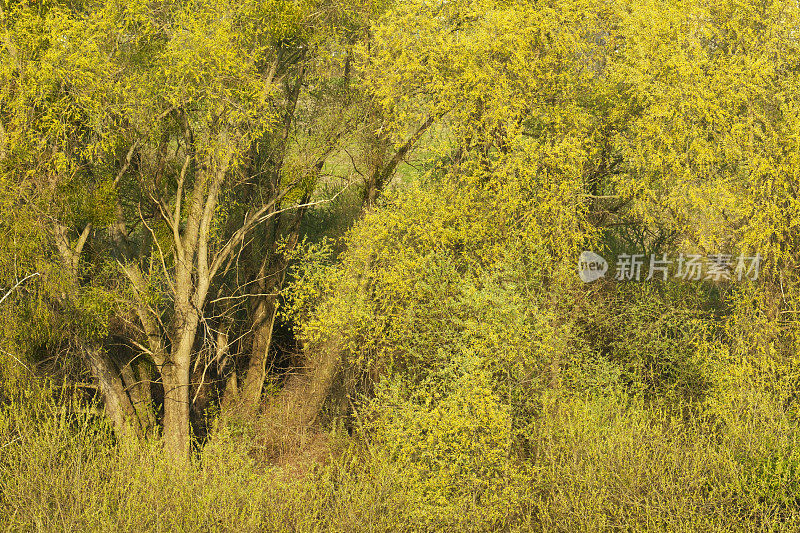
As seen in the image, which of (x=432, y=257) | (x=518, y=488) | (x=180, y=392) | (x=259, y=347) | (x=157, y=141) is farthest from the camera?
(x=259, y=347)

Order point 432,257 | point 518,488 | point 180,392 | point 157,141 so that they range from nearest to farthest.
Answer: point 518,488 < point 432,257 < point 157,141 < point 180,392

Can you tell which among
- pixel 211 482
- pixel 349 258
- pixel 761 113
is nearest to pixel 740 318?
pixel 761 113

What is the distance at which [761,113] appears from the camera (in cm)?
A: 1627

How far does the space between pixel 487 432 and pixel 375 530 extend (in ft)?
7.81

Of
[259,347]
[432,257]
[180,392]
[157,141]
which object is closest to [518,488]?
[432,257]

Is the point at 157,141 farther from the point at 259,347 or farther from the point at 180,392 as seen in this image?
the point at 259,347

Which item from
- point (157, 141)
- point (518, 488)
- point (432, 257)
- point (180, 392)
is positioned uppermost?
point (157, 141)

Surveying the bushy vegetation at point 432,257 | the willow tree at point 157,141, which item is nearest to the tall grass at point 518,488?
the bushy vegetation at point 432,257

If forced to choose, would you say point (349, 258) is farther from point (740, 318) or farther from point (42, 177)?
point (740, 318)

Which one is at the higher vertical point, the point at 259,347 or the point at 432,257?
the point at 432,257

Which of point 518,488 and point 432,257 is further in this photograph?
point 432,257

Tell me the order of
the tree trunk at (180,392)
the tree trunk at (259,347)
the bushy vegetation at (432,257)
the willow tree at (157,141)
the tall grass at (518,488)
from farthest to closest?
the tree trunk at (259,347), the tree trunk at (180,392), the willow tree at (157,141), the bushy vegetation at (432,257), the tall grass at (518,488)

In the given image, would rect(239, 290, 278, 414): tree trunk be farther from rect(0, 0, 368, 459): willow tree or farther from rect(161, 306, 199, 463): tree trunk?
rect(161, 306, 199, 463): tree trunk

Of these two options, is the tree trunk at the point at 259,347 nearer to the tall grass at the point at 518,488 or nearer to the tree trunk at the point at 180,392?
the tree trunk at the point at 180,392
